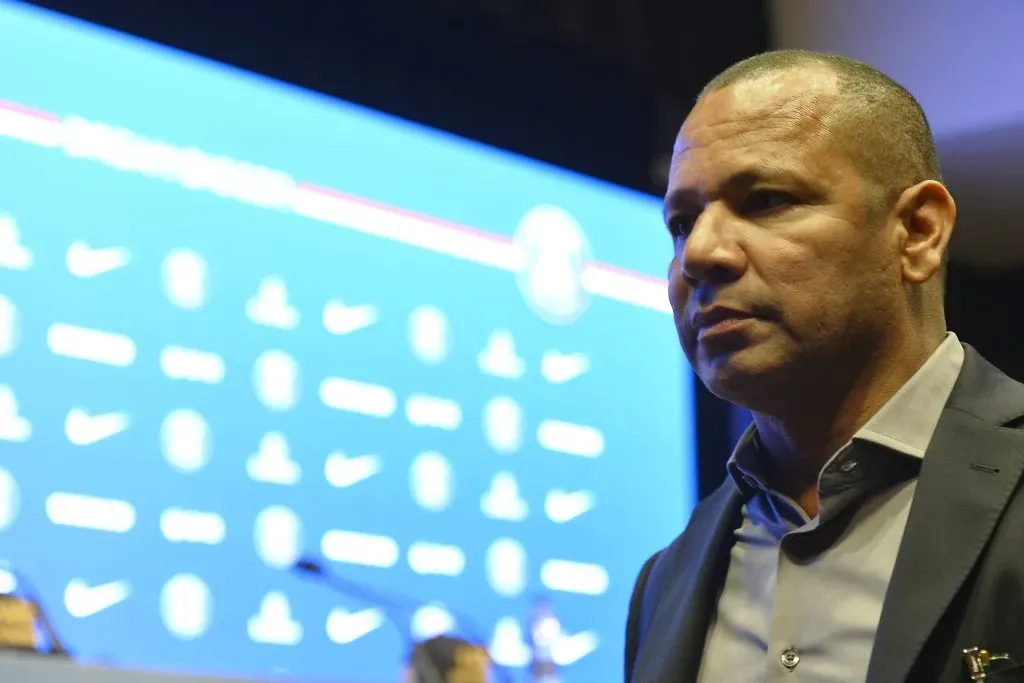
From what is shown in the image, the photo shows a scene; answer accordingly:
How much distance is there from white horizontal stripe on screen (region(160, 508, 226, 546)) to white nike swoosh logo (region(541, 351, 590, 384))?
3.14ft

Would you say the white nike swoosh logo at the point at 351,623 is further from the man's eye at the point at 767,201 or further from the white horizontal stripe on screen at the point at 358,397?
the man's eye at the point at 767,201

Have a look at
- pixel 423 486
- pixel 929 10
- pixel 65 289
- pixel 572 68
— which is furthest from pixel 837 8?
pixel 65 289

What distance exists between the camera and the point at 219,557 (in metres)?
2.59

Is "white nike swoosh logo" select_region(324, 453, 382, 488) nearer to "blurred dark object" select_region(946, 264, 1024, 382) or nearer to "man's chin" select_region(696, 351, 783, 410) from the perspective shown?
"man's chin" select_region(696, 351, 783, 410)

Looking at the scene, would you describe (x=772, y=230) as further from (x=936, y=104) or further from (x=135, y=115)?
(x=936, y=104)

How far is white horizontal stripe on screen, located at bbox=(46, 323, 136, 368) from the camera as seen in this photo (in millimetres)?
2494

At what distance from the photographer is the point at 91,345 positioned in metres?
2.54

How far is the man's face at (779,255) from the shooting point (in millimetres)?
1472

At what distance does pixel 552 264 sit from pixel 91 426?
1.27 meters

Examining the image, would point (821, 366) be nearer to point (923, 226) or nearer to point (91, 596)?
point (923, 226)

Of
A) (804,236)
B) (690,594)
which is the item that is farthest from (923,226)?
(690,594)

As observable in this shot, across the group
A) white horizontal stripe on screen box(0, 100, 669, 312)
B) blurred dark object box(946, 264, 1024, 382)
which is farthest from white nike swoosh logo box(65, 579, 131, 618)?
blurred dark object box(946, 264, 1024, 382)

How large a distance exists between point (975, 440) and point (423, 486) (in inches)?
66.7

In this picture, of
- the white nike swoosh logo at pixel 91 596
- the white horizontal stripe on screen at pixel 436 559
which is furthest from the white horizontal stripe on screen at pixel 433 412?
the white nike swoosh logo at pixel 91 596
